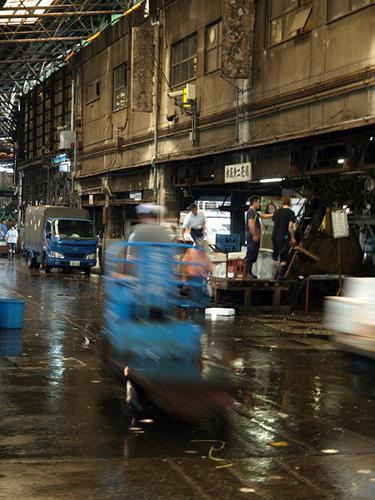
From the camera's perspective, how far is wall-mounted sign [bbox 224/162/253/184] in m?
20.8

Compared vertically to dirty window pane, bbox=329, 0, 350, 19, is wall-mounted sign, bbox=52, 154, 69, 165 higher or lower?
lower

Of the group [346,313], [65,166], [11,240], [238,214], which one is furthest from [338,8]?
[11,240]

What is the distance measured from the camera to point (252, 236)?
17.4 metres

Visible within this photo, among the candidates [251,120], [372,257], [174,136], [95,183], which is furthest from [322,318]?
[95,183]

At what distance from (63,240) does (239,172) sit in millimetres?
10108

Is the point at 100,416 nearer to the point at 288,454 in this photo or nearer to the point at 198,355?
the point at 198,355

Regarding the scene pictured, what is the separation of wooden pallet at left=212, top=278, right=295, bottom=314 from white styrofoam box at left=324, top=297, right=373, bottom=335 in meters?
6.75

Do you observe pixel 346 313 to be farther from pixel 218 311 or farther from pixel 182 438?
pixel 218 311

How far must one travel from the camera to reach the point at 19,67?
45812 millimetres

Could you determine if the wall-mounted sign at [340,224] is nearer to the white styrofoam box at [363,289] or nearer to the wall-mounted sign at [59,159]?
the white styrofoam box at [363,289]

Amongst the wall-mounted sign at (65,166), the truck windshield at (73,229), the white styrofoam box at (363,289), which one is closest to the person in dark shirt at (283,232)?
the white styrofoam box at (363,289)

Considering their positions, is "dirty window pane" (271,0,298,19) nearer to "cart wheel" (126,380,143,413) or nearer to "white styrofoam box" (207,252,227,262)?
"white styrofoam box" (207,252,227,262)

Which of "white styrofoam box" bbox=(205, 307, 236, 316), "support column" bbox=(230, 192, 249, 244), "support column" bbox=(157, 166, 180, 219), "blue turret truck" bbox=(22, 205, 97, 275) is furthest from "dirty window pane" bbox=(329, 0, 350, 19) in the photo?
"blue turret truck" bbox=(22, 205, 97, 275)

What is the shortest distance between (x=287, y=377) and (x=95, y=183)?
2643cm
